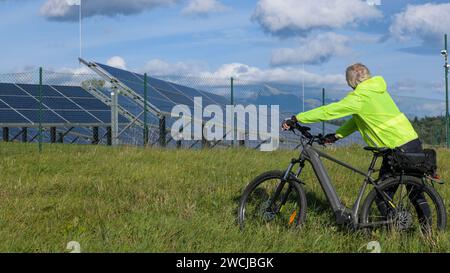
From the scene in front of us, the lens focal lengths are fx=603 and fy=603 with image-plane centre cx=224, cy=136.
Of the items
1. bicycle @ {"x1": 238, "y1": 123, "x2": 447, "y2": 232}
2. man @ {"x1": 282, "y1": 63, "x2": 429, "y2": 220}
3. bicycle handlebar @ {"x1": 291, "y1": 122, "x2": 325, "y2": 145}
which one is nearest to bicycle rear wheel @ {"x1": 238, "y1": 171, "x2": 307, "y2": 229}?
bicycle @ {"x1": 238, "y1": 123, "x2": 447, "y2": 232}

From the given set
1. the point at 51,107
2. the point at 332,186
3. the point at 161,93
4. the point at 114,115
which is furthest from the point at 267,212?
the point at 51,107

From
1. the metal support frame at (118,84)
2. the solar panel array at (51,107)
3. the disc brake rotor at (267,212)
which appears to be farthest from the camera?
the solar panel array at (51,107)

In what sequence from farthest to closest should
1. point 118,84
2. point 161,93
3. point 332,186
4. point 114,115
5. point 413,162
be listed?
point 161,93 < point 118,84 < point 114,115 < point 332,186 < point 413,162

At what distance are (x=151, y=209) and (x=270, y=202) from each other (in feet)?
4.86

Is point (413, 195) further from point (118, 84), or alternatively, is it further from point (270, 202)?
point (118, 84)

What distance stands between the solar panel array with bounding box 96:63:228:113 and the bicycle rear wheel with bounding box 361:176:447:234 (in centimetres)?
1285

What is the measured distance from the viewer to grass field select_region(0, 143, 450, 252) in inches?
203

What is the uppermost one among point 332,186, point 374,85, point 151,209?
point 374,85

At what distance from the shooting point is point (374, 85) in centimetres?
544

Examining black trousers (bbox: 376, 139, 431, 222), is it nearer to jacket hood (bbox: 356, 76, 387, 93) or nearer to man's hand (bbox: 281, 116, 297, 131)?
jacket hood (bbox: 356, 76, 387, 93)

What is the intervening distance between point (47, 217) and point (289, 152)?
7691 millimetres

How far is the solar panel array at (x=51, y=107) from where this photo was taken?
64.4 ft

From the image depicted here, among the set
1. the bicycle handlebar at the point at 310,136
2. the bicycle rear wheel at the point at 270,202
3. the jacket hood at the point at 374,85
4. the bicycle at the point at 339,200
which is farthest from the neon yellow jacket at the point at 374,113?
the bicycle rear wheel at the point at 270,202

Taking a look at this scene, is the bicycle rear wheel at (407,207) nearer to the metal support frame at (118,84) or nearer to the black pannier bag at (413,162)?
the black pannier bag at (413,162)
